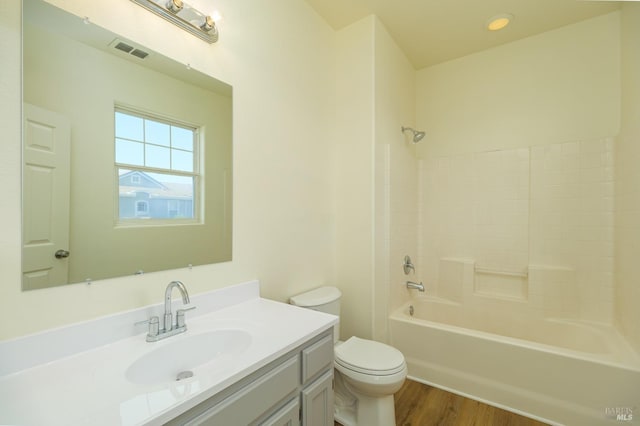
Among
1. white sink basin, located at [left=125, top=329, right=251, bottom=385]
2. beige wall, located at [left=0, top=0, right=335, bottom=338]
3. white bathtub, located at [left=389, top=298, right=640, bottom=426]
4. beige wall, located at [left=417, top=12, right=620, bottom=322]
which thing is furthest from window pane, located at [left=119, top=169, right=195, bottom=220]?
beige wall, located at [left=417, top=12, right=620, bottom=322]

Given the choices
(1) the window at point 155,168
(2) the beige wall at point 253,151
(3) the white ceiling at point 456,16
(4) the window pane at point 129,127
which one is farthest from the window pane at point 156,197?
(3) the white ceiling at point 456,16

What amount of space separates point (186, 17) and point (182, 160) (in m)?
0.62

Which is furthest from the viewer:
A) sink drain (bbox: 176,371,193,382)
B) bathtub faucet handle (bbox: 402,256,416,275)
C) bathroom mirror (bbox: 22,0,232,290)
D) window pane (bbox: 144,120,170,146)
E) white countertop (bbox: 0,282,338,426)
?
bathtub faucet handle (bbox: 402,256,416,275)

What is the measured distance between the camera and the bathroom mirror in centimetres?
90

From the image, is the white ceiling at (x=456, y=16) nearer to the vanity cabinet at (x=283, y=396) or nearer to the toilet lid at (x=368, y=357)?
the vanity cabinet at (x=283, y=396)

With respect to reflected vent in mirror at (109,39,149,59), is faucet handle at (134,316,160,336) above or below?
below

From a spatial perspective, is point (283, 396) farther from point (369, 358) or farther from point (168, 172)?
point (168, 172)

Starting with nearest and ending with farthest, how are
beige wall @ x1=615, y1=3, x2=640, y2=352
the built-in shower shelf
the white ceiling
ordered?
beige wall @ x1=615, y1=3, x2=640, y2=352, the white ceiling, the built-in shower shelf

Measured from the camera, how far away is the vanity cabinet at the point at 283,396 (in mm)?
802

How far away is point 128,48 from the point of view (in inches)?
43.2

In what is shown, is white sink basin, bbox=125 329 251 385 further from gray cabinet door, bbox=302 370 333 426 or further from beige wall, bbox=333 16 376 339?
beige wall, bbox=333 16 376 339

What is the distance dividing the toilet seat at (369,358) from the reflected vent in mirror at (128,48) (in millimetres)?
1800

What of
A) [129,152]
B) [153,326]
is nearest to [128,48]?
[129,152]

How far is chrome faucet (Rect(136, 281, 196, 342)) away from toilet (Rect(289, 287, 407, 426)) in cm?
74
